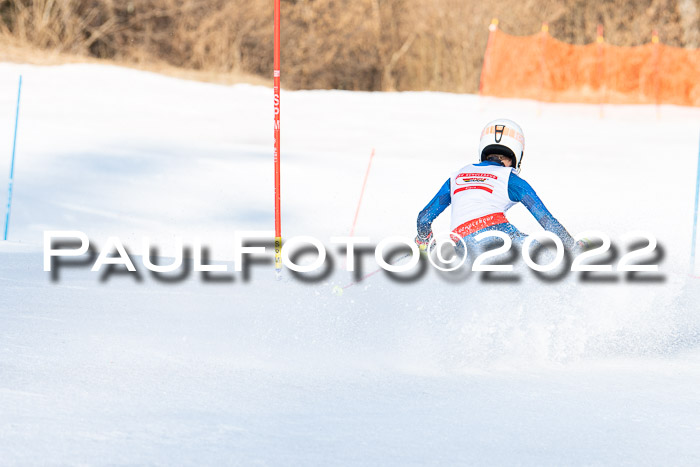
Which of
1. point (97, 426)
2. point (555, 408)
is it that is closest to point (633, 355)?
point (555, 408)

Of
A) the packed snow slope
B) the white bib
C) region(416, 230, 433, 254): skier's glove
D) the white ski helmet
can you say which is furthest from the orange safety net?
the white bib

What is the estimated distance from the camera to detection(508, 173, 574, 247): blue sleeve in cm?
619

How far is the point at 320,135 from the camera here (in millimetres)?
18797

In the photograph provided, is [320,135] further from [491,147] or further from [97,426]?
[97,426]

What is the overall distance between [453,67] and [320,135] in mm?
18431

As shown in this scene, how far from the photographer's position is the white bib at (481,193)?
20.6ft

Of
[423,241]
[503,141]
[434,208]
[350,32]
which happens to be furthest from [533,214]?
[350,32]

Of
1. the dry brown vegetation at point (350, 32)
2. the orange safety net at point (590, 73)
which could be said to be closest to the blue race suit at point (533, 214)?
the orange safety net at point (590, 73)

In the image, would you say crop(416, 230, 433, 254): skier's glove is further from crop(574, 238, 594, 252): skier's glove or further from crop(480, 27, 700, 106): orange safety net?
crop(480, 27, 700, 106): orange safety net

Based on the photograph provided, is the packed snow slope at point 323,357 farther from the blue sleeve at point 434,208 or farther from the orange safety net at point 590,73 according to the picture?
the orange safety net at point 590,73

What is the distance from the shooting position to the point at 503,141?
645cm

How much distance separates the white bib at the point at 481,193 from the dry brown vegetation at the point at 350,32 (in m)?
25.8

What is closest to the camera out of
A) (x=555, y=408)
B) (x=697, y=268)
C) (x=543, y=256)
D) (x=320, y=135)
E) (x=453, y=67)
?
(x=555, y=408)

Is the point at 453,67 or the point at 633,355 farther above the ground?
the point at 453,67
